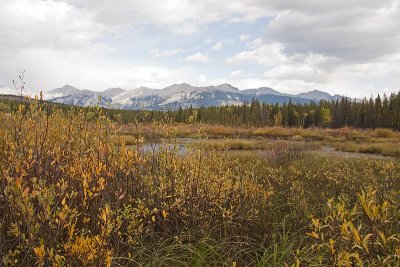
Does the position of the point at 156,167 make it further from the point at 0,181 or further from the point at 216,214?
the point at 0,181

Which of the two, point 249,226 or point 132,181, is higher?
point 132,181

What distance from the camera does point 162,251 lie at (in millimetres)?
3291

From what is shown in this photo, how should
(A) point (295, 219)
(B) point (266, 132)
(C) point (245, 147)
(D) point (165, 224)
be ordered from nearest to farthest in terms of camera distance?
A: (D) point (165, 224) < (A) point (295, 219) < (C) point (245, 147) < (B) point (266, 132)

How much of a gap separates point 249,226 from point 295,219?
978mm

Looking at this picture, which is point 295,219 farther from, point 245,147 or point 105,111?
point 245,147

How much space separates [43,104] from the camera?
4.01m

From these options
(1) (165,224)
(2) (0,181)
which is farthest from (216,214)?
(2) (0,181)

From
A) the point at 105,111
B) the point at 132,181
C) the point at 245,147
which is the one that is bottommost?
the point at 245,147

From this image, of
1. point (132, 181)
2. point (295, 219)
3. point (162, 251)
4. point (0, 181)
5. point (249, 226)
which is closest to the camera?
point (0, 181)

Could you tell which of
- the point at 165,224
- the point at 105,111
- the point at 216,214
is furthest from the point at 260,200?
the point at 105,111

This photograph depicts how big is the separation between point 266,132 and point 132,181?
35.0 metres

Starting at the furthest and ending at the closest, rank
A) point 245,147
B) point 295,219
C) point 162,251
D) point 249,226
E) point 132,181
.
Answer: point 245,147, point 295,219, point 249,226, point 132,181, point 162,251

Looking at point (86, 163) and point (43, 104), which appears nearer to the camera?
point (86, 163)

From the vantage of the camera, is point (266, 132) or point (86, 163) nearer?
point (86, 163)
